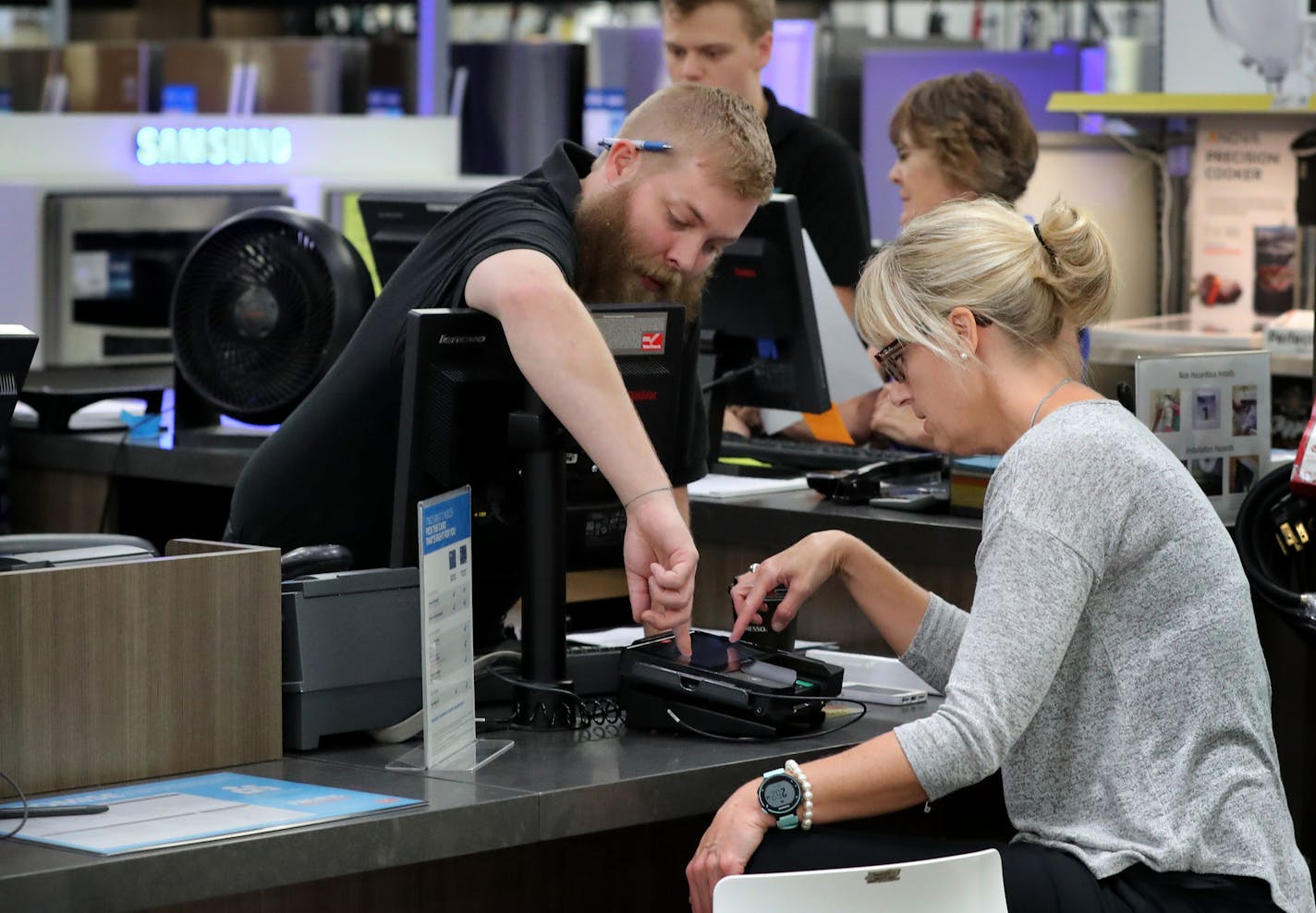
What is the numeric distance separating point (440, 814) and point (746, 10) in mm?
2747

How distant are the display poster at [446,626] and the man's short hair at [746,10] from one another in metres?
2.38

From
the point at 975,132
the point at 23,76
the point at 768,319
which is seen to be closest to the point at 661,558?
the point at 768,319

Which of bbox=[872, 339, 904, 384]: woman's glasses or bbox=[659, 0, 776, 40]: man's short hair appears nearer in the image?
bbox=[872, 339, 904, 384]: woman's glasses

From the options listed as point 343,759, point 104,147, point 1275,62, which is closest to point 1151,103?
point 1275,62

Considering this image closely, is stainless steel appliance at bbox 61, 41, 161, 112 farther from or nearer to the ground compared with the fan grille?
farther from the ground

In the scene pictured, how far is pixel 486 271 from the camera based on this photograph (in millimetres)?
2275

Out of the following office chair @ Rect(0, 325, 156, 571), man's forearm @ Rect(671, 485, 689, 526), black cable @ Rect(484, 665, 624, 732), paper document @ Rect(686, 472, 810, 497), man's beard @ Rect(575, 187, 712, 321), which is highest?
man's beard @ Rect(575, 187, 712, 321)

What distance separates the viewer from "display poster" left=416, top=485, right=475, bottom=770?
6.70 ft

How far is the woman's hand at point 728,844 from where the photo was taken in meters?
1.98

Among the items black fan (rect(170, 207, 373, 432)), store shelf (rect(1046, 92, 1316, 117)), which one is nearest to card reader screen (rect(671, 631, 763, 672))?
black fan (rect(170, 207, 373, 432))

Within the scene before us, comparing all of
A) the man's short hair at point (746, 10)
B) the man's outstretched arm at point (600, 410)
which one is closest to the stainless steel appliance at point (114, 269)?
the man's short hair at point (746, 10)

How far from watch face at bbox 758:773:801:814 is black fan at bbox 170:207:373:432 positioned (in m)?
2.00

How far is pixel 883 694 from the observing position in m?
2.52

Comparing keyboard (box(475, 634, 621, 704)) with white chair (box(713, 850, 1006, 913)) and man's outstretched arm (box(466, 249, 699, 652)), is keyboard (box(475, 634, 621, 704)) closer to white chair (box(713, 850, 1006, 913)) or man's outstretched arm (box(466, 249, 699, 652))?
man's outstretched arm (box(466, 249, 699, 652))
